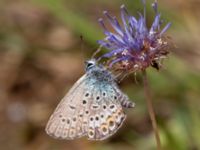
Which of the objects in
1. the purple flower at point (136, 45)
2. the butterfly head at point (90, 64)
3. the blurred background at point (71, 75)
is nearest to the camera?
the purple flower at point (136, 45)

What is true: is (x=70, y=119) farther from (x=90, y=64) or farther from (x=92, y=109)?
(x=90, y=64)

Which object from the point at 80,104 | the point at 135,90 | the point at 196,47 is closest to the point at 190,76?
the point at 135,90

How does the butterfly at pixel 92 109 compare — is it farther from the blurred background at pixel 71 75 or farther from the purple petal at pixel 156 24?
the blurred background at pixel 71 75

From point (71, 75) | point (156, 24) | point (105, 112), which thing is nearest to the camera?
point (156, 24)

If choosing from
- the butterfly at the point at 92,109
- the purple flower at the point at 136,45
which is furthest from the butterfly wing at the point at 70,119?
the purple flower at the point at 136,45

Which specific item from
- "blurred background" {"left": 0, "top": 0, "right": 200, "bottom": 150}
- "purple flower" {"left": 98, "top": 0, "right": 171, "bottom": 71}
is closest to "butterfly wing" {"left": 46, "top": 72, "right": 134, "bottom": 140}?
"purple flower" {"left": 98, "top": 0, "right": 171, "bottom": 71}

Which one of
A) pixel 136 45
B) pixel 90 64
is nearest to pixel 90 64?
pixel 90 64

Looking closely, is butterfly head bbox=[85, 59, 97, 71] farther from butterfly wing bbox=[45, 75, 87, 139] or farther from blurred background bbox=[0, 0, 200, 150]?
blurred background bbox=[0, 0, 200, 150]
